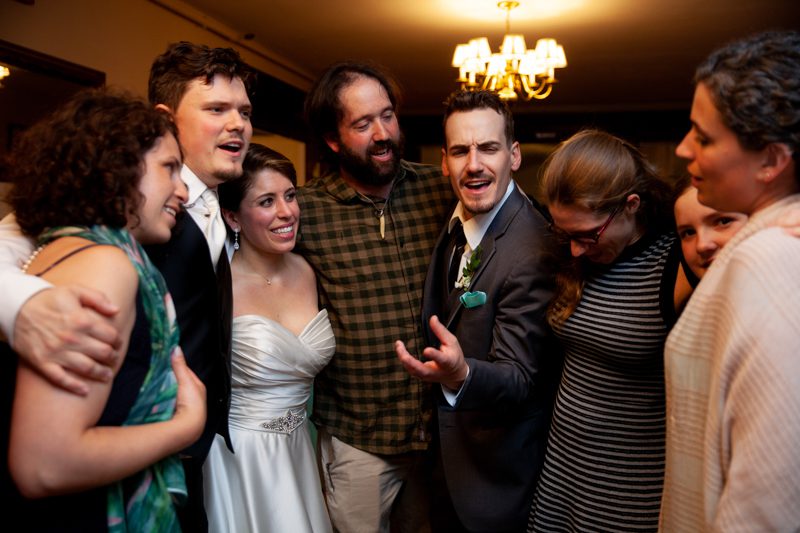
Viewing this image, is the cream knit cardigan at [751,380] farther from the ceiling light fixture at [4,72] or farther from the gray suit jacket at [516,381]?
the ceiling light fixture at [4,72]

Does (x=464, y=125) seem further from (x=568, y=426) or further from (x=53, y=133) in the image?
(x=53, y=133)

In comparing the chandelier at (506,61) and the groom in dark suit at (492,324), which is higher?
the chandelier at (506,61)

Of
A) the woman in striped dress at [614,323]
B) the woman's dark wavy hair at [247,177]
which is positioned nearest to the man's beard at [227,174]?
the woman's dark wavy hair at [247,177]

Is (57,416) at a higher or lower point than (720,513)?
higher

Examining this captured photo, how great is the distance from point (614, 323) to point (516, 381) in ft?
1.19

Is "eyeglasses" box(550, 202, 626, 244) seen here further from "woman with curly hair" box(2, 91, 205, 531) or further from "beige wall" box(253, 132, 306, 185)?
"beige wall" box(253, 132, 306, 185)

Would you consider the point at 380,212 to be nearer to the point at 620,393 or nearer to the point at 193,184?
the point at 193,184

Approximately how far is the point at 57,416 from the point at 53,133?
60 centimetres

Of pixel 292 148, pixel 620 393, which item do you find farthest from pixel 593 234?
pixel 292 148

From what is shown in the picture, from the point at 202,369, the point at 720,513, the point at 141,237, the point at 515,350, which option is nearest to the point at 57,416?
the point at 141,237

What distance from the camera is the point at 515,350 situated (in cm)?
219

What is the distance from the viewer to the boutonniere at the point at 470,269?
2.35 m

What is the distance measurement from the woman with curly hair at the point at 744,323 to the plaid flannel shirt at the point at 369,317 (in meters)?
1.36

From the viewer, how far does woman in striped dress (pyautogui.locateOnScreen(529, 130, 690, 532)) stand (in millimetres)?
1930
